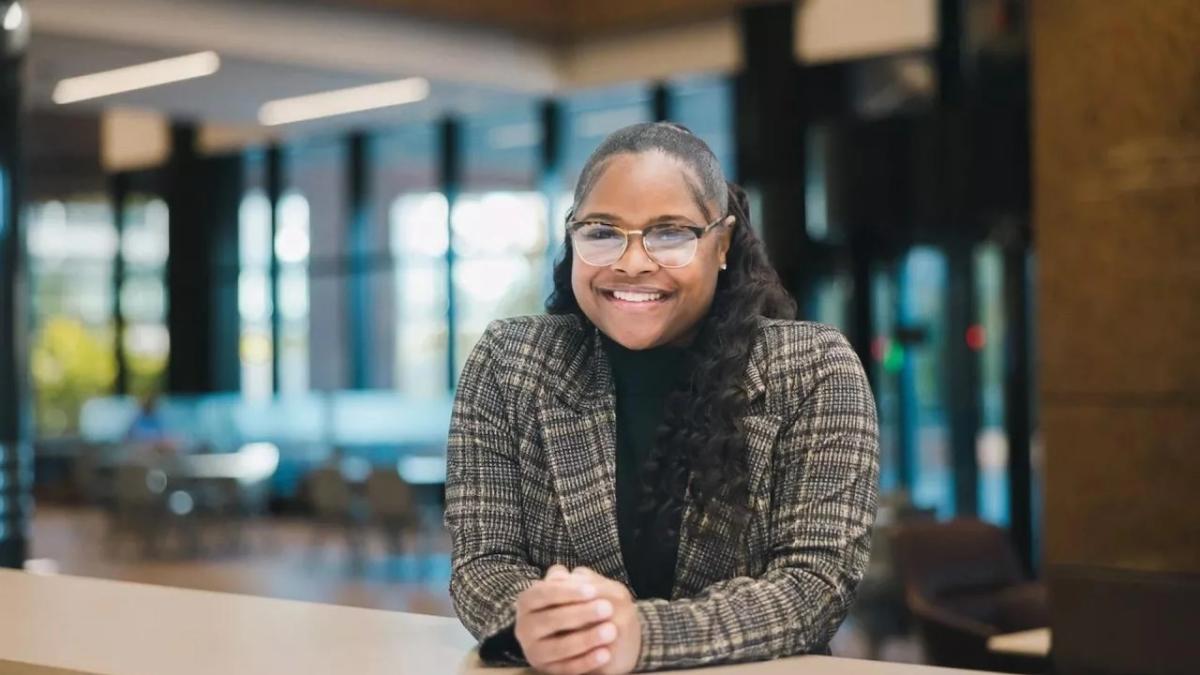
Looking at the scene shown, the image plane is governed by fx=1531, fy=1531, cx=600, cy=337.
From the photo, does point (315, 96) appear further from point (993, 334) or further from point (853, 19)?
point (993, 334)

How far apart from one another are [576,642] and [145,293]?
2093 centimetres

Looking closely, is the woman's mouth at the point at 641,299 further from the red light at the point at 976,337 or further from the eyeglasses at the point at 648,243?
the red light at the point at 976,337

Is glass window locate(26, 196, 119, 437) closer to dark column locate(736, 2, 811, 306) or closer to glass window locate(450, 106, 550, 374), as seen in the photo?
glass window locate(450, 106, 550, 374)

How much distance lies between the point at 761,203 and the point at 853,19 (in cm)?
170

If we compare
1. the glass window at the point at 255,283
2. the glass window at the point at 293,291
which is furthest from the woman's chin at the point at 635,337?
the glass window at the point at 255,283

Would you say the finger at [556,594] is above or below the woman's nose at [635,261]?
below

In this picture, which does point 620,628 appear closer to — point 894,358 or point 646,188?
point 646,188

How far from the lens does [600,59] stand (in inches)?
575

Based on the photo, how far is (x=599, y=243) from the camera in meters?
2.15

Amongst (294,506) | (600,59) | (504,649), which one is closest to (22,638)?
(504,649)

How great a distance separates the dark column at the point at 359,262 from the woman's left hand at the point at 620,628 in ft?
56.0

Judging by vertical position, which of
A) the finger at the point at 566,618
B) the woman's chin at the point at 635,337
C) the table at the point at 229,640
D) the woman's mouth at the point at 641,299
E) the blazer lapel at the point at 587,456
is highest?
the woman's mouth at the point at 641,299

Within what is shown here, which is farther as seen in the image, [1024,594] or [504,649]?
[1024,594]

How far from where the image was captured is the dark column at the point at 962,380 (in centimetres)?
1126
